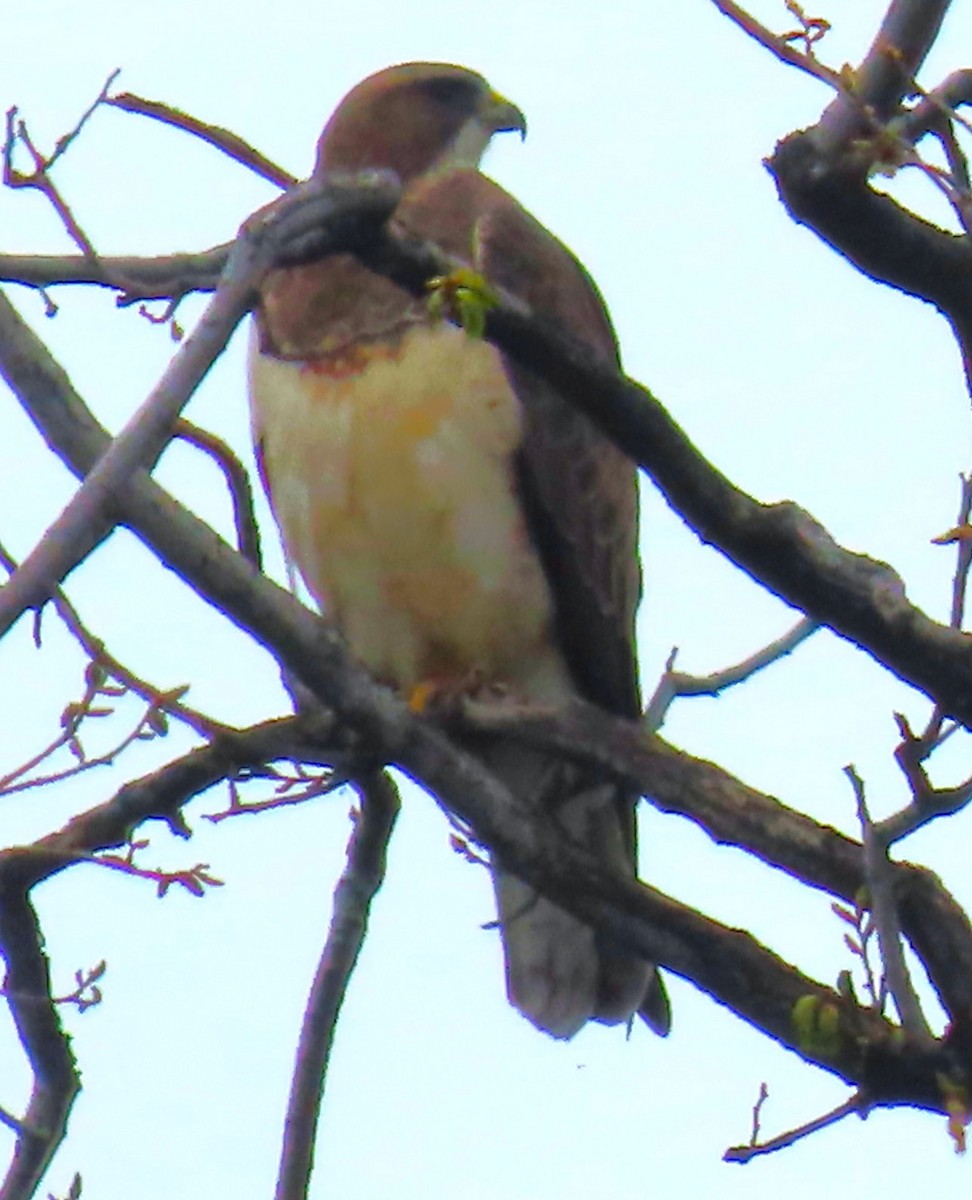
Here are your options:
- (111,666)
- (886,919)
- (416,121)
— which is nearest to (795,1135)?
(886,919)

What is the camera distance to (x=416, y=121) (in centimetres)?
506

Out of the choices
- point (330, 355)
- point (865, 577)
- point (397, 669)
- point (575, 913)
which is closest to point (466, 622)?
point (397, 669)

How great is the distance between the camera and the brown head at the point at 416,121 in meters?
4.99

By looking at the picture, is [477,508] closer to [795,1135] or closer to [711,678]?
[711,678]

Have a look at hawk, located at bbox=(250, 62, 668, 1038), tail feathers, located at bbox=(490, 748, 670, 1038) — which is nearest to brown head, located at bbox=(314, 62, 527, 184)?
hawk, located at bbox=(250, 62, 668, 1038)

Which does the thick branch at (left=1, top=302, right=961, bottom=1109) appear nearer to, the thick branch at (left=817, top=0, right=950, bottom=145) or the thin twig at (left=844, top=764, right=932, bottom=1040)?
the thin twig at (left=844, top=764, right=932, bottom=1040)

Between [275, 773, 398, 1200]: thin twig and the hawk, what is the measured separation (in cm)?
45

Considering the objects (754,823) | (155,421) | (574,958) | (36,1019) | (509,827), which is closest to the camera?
(155,421)

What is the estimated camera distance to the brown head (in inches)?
196

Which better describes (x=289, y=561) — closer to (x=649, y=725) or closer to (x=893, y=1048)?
(x=649, y=725)

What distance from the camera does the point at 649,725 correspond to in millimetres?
3695

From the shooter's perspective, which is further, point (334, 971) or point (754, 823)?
point (334, 971)

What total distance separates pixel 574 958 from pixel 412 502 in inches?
39.4

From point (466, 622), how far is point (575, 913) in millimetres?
1164
